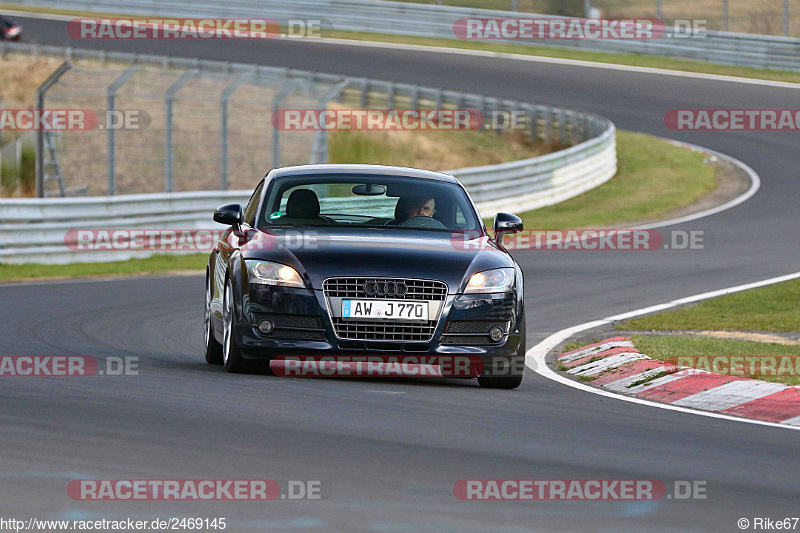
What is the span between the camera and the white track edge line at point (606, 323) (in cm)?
869

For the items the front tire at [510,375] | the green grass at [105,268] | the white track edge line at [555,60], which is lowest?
the white track edge line at [555,60]

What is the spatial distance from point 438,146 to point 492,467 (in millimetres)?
30231

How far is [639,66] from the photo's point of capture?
44.9 m

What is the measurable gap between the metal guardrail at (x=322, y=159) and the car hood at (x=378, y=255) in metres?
10.2

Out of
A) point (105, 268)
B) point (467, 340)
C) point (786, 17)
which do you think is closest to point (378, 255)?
point (467, 340)

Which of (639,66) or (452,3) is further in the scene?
(452,3)

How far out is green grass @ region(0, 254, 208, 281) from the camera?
60.8 feet

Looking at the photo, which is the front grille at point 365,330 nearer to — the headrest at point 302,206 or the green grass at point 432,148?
the headrest at point 302,206

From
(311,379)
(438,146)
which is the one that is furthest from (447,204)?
(438,146)

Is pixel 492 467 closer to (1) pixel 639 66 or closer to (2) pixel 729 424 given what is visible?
(2) pixel 729 424

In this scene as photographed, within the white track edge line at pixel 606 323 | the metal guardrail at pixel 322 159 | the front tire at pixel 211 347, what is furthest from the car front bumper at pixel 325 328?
the metal guardrail at pixel 322 159

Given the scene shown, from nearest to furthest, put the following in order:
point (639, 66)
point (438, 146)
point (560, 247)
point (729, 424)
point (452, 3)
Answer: point (729, 424) < point (560, 247) < point (438, 146) < point (639, 66) < point (452, 3)

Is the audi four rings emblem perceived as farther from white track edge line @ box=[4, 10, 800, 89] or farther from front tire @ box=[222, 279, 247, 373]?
white track edge line @ box=[4, 10, 800, 89]

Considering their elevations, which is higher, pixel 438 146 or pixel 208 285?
pixel 208 285
